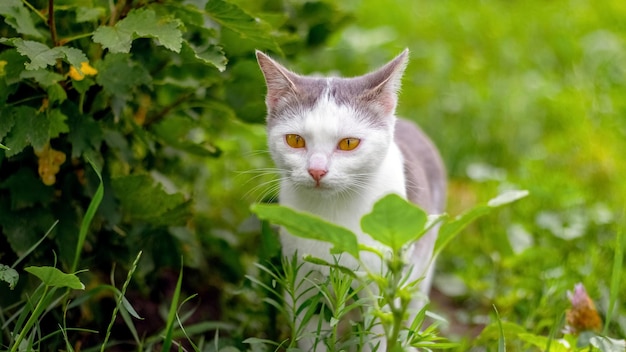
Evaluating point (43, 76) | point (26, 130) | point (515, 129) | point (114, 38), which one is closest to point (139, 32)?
point (114, 38)

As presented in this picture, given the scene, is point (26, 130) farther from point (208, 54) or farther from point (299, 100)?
point (299, 100)

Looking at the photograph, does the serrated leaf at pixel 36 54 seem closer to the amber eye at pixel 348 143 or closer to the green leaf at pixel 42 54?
the green leaf at pixel 42 54

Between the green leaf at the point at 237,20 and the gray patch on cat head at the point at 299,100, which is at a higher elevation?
the green leaf at the point at 237,20

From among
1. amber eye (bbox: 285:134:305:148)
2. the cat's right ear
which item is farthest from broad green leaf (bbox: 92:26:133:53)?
amber eye (bbox: 285:134:305:148)

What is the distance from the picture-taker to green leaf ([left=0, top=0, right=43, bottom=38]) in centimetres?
188

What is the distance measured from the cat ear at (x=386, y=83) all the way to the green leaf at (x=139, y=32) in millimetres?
551

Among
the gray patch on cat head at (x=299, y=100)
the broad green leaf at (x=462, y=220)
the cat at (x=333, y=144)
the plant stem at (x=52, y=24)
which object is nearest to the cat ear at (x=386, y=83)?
the cat at (x=333, y=144)

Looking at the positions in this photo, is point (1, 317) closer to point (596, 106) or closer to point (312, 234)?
point (312, 234)

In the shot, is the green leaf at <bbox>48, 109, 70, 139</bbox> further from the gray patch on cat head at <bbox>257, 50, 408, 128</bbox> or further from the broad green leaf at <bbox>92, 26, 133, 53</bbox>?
the gray patch on cat head at <bbox>257, 50, 408, 128</bbox>

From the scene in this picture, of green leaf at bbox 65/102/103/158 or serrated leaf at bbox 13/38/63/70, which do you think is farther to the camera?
green leaf at bbox 65/102/103/158

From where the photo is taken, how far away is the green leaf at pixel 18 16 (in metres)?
1.88

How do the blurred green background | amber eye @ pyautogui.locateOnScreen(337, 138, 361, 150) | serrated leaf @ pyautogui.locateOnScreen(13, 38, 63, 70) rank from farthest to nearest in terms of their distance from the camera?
the blurred green background, amber eye @ pyautogui.locateOnScreen(337, 138, 361, 150), serrated leaf @ pyautogui.locateOnScreen(13, 38, 63, 70)

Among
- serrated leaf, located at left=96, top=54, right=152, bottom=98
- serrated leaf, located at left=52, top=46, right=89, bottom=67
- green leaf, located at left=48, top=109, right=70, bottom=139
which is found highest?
serrated leaf, located at left=52, top=46, right=89, bottom=67

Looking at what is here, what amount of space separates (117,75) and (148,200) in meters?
0.42
